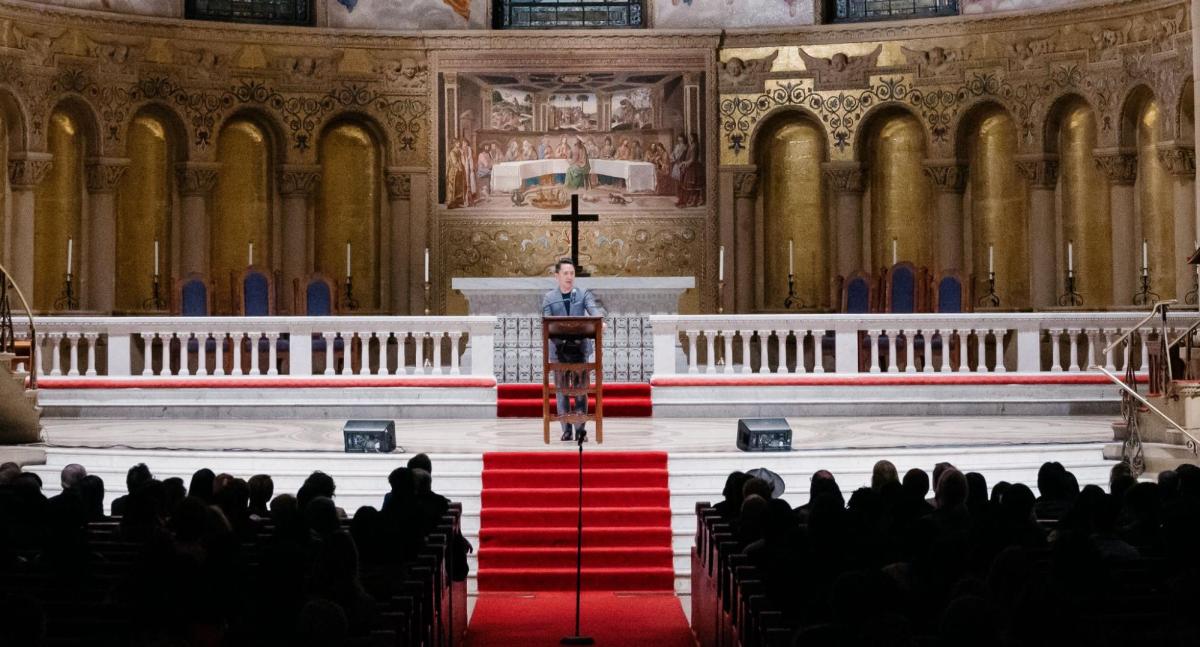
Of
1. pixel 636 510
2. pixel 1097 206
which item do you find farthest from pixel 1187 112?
pixel 636 510

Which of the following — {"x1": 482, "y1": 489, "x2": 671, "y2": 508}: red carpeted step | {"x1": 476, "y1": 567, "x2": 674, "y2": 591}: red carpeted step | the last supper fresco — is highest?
the last supper fresco

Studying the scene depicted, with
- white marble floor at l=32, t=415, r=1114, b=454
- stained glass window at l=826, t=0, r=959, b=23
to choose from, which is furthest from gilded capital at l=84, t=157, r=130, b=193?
stained glass window at l=826, t=0, r=959, b=23

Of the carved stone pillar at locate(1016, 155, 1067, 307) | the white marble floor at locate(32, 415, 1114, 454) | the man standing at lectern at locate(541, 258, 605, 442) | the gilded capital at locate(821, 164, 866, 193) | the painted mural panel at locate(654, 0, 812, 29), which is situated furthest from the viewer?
the painted mural panel at locate(654, 0, 812, 29)

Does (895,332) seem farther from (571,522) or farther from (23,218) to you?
(23,218)

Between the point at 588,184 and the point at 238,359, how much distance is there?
305 inches

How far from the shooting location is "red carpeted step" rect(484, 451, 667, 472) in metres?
12.3

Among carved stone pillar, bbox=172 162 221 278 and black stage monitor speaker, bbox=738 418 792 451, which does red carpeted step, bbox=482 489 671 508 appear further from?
carved stone pillar, bbox=172 162 221 278

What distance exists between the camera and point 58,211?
21.4 m

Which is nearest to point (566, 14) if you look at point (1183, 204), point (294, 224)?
point (294, 224)

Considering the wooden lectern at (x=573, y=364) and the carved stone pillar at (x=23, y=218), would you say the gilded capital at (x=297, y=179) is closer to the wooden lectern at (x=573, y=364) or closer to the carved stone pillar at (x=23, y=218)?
the carved stone pillar at (x=23, y=218)

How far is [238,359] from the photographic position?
17172 millimetres

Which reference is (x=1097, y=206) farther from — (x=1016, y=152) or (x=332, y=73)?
(x=332, y=73)

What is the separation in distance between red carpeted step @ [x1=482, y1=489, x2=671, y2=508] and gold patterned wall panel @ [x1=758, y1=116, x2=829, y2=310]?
38.6 feet

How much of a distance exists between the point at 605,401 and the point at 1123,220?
26.3 feet
